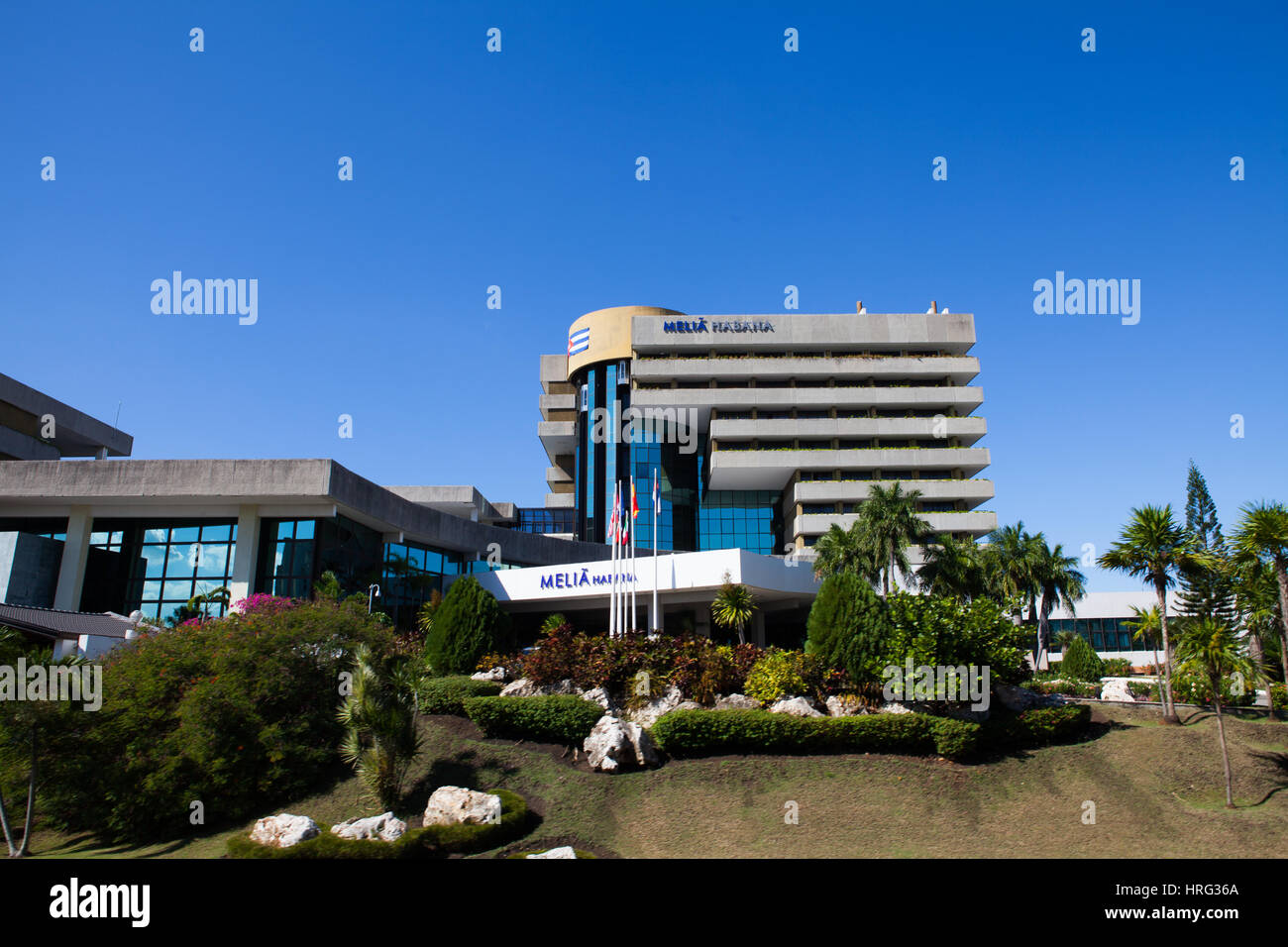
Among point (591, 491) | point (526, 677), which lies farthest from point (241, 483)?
point (591, 491)

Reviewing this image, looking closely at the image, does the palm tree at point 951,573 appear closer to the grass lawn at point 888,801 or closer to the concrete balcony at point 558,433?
the grass lawn at point 888,801

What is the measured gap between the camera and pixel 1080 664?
3766cm

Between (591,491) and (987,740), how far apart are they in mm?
48839

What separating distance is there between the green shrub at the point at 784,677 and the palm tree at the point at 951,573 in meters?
15.1

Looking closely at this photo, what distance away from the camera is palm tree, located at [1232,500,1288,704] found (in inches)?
916

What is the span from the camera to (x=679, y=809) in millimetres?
19141

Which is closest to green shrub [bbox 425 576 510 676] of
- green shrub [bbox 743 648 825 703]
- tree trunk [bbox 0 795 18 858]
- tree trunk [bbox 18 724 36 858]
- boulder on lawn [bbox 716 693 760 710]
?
boulder on lawn [bbox 716 693 760 710]

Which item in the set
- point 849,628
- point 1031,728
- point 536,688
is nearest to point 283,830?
point 536,688

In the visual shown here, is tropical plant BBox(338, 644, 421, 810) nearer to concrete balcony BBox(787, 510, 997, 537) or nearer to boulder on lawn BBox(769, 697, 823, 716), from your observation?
boulder on lawn BBox(769, 697, 823, 716)

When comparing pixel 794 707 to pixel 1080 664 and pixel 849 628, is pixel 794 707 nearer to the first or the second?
pixel 849 628

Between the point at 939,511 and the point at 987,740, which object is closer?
the point at 987,740

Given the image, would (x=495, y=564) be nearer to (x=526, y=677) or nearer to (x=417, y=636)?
(x=417, y=636)

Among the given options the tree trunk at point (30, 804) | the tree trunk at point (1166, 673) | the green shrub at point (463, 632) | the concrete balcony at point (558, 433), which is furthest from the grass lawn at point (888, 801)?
the concrete balcony at point (558, 433)
